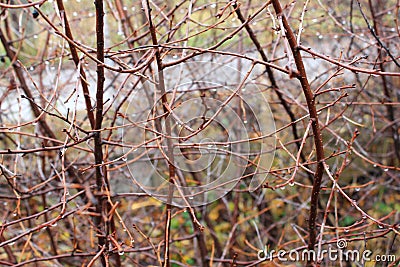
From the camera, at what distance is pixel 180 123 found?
1260 millimetres

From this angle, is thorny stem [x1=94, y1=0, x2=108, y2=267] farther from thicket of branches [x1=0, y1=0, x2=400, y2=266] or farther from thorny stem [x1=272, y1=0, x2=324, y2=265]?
thorny stem [x1=272, y1=0, x2=324, y2=265]

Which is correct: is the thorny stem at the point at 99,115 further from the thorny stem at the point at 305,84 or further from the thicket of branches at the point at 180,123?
the thorny stem at the point at 305,84

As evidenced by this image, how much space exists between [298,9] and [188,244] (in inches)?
65.0

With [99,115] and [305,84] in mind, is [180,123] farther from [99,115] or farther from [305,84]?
[305,84]

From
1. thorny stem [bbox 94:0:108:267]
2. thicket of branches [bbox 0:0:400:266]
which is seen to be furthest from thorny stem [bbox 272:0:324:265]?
thorny stem [bbox 94:0:108:267]

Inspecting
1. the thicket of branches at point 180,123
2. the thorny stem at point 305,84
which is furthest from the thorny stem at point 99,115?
the thorny stem at point 305,84

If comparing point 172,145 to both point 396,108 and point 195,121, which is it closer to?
point 195,121

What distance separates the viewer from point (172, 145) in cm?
134

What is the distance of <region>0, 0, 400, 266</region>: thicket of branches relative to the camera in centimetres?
121

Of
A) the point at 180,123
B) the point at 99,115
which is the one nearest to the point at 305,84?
the point at 180,123

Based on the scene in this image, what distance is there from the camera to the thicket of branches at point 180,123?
1.21m

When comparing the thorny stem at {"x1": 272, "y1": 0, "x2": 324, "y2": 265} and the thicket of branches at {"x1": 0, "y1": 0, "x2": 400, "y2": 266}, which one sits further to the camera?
the thicket of branches at {"x1": 0, "y1": 0, "x2": 400, "y2": 266}

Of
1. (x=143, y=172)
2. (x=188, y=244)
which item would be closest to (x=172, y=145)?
(x=143, y=172)

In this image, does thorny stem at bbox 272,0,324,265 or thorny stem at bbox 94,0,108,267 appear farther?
thorny stem at bbox 94,0,108,267
